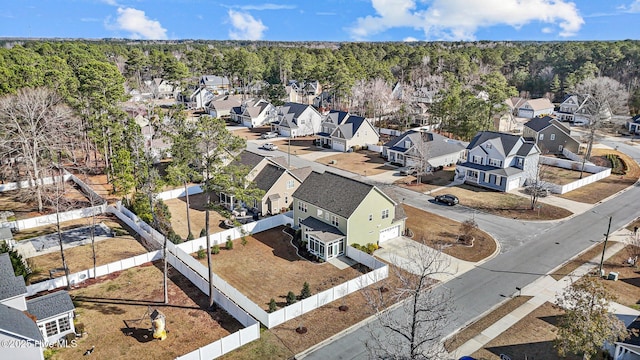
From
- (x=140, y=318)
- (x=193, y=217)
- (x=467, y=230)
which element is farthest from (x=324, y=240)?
(x=193, y=217)

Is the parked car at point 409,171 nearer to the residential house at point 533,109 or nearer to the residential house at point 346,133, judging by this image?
the residential house at point 346,133

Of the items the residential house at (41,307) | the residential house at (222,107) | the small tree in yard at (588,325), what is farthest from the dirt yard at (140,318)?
the residential house at (222,107)

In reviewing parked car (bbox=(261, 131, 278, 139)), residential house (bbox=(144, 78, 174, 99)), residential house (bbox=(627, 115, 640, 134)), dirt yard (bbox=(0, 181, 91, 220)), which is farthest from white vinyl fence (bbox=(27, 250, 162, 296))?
residential house (bbox=(144, 78, 174, 99))

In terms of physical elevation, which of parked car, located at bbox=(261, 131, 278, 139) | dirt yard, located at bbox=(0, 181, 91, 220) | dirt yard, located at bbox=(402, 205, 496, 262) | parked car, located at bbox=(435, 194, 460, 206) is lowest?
dirt yard, located at bbox=(402, 205, 496, 262)

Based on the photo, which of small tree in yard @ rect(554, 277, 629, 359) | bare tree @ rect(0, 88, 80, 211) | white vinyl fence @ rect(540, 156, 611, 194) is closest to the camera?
small tree in yard @ rect(554, 277, 629, 359)

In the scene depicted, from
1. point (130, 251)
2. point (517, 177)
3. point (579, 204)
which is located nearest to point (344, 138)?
point (517, 177)

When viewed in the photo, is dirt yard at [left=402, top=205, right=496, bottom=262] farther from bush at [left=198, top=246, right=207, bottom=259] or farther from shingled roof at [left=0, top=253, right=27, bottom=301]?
shingled roof at [left=0, top=253, right=27, bottom=301]

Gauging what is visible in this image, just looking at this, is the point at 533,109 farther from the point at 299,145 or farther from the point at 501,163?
the point at 299,145
